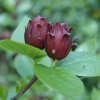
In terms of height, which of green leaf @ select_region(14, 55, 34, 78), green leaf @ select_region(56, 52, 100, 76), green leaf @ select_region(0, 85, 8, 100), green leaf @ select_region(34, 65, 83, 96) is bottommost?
green leaf @ select_region(14, 55, 34, 78)

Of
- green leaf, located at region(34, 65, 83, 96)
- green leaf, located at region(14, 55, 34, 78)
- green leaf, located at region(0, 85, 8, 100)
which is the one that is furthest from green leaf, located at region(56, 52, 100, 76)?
green leaf, located at region(14, 55, 34, 78)

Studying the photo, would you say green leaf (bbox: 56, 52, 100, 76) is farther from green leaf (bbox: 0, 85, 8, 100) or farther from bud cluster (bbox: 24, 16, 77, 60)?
green leaf (bbox: 0, 85, 8, 100)

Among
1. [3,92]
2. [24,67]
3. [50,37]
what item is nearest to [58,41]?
[50,37]

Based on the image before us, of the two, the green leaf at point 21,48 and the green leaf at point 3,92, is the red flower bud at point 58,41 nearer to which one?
the green leaf at point 21,48

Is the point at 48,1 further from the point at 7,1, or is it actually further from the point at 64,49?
the point at 64,49

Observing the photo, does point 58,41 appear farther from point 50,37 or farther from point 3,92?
point 3,92

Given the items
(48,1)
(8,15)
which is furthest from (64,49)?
(48,1)
